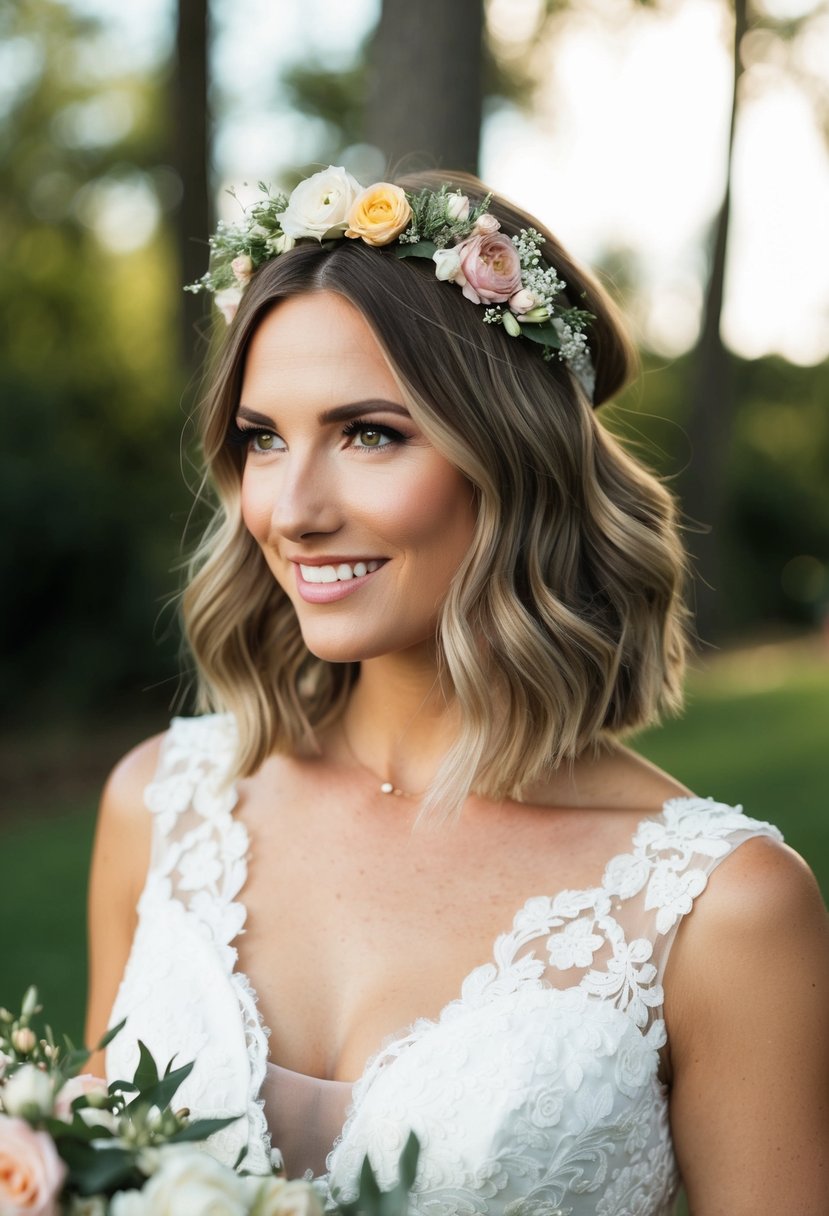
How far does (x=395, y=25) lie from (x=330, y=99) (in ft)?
38.5

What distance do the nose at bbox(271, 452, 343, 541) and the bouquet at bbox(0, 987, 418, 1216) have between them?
3.39ft

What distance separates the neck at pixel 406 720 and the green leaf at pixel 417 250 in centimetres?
82

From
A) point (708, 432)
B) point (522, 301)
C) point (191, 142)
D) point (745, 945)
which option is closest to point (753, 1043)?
point (745, 945)

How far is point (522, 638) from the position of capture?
2.60 meters

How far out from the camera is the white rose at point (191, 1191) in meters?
1.48

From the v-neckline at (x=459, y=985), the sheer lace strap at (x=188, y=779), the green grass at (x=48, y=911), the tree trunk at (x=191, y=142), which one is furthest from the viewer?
the tree trunk at (x=191, y=142)

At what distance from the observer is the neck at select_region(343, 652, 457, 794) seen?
281 cm

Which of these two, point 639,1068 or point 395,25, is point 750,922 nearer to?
point 639,1068

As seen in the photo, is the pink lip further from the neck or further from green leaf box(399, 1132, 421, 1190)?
green leaf box(399, 1132, 421, 1190)

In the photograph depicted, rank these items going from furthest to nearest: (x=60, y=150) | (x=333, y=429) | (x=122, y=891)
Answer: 1. (x=60, y=150)
2. (x=122, y=891)
3. (x=333, y=429)

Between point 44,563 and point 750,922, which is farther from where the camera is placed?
point 44,563

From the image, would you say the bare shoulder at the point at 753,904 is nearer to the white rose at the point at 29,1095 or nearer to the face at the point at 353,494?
the face at the point at 353,494

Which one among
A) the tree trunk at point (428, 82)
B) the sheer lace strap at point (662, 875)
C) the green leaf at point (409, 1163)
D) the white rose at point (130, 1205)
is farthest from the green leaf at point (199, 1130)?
the tree trunk at point (428, 82)

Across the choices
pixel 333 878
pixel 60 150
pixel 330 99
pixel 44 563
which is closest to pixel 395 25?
pixel 333 878
